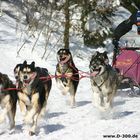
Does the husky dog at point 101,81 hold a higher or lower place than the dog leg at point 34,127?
higher

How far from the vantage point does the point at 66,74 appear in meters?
8.42

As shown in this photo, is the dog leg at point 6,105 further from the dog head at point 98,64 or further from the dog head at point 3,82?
the dog head at point 98,64

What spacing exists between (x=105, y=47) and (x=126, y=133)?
433 inches

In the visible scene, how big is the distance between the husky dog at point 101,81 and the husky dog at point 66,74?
109 centimetres

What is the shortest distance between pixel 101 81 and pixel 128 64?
193 cm

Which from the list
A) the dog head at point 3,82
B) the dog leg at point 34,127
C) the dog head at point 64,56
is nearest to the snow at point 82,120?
the dog leg at point 34,127

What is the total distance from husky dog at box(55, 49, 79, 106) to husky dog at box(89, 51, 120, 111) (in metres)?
1.09

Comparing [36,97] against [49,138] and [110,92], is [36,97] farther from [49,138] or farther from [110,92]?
[110,92]

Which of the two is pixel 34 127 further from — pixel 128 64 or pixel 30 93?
pixel 128 64

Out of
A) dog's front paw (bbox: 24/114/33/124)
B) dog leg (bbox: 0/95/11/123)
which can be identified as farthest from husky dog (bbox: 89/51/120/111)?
dog leg (bbox: 0/95/11/123)

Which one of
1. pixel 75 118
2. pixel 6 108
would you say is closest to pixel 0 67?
pixel 75 118

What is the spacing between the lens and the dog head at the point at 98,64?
23.6 ft

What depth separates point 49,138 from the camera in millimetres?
5898

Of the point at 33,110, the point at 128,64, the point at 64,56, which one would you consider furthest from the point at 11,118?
the point at 128,64
